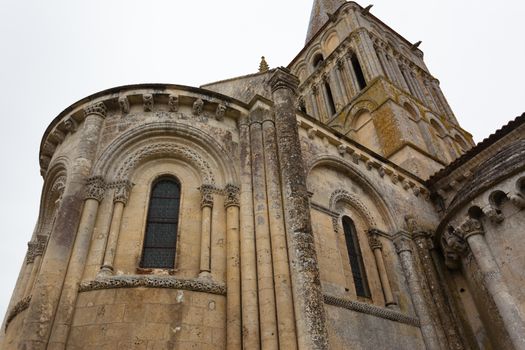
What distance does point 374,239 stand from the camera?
1120 cm

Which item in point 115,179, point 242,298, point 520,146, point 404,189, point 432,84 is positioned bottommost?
point 242,298

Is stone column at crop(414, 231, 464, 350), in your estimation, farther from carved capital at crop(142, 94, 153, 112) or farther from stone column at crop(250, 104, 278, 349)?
carved capital at crop(142, 94, 153, 112)

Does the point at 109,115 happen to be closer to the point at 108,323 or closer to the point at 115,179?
the point at 115,179

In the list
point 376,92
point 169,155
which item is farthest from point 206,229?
point 376,92

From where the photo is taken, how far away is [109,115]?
9.73m

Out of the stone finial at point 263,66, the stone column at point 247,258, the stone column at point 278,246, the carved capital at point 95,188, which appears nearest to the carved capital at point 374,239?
the stone column at point 278,246

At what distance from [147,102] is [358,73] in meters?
17.1

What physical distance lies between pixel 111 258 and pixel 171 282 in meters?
1.26

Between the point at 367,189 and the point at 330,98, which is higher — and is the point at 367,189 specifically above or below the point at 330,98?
below

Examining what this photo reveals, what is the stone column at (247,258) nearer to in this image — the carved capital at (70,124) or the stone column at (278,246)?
the stone column at (278,246)

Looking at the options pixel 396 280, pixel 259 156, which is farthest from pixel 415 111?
pixel 259 156

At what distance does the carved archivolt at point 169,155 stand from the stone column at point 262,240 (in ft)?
3.59

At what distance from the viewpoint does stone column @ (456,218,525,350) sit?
8.79 m

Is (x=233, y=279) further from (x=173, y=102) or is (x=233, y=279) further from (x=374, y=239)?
(x=374, y=239)
